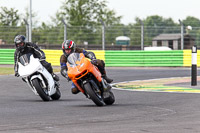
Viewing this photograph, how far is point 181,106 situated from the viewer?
986 centimetres

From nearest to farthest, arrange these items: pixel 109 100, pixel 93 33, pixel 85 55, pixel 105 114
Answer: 1. pixel 105 114
2. pixel 109 100
3. pixel 85 55
4. pixel 93 33

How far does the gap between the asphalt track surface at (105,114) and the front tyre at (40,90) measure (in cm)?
16

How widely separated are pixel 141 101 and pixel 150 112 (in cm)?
223

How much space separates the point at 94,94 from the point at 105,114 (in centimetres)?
110

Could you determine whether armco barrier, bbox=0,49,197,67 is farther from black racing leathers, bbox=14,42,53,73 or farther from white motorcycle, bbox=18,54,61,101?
white motorcycle, bbox=18,54,61,101

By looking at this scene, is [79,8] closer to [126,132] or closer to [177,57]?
[177,57]

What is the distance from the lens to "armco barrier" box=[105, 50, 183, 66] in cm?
2711

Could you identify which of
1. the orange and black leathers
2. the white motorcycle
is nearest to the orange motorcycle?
the orange and black leathers

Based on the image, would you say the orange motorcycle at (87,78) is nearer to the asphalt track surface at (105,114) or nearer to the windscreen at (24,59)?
the asphalt track surface at (105,114)

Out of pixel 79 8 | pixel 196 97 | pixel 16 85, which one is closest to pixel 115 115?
pixel 196 97

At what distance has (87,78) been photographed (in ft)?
32.5

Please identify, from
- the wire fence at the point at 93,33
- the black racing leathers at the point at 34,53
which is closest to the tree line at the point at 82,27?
the wire fence at the point at 93,33


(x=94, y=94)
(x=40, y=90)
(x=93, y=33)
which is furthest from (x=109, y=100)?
(x=93, y=33)

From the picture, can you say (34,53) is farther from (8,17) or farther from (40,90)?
(8,17)
